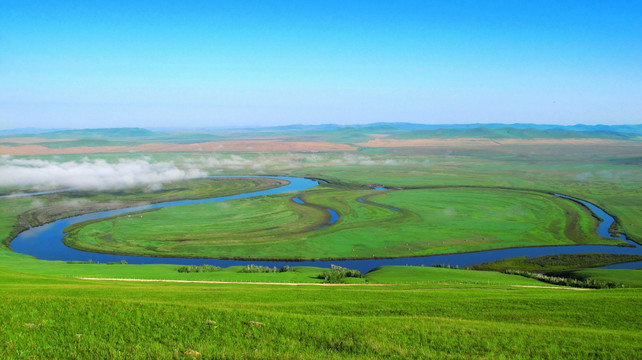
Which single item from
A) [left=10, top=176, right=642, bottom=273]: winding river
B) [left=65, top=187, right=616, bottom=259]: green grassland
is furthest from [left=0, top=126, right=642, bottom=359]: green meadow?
[left=10, top=176, right=642, bottom=273]: winding river

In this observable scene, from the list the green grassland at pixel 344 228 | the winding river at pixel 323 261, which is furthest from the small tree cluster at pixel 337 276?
the green grassland at pixel 344 228

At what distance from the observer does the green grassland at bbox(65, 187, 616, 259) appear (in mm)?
54656

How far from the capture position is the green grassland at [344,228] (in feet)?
179

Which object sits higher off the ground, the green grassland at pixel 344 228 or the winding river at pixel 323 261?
the green grassland at pixel 344 228

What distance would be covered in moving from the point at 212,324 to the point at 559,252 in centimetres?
5522

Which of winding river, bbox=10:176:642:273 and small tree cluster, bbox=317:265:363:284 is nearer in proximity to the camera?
small tree cluster, bbox=317:265:363:284

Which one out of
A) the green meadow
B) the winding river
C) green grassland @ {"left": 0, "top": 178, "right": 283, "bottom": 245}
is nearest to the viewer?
the green meadow

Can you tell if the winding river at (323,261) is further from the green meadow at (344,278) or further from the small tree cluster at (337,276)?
the small tree cluster at (337,276)

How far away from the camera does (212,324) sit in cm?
1153

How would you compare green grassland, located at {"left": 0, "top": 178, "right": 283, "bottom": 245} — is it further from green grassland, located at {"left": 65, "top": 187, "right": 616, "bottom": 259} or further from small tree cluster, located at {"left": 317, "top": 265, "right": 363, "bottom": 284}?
small tree cluster, located at {"left": 317, "top": 265, "right": 363, "bottom": 284}

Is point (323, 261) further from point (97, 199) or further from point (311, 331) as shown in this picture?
point (97, 199)

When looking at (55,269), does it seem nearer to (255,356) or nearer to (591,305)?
(255,356)

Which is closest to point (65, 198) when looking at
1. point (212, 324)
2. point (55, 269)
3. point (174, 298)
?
point (55, 269)

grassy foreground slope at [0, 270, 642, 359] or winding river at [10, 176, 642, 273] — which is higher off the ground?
grassy foreground slope at [0, 270, 642, 359]
